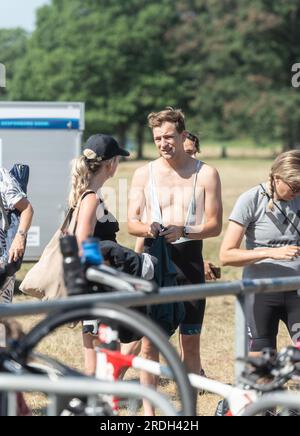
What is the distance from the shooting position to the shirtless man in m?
6.18

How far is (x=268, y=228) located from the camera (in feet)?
18.4

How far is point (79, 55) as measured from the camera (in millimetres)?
78188

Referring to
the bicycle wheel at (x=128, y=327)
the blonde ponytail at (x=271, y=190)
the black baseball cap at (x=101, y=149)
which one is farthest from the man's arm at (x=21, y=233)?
the bicycle wheel at (x=128, y=327)

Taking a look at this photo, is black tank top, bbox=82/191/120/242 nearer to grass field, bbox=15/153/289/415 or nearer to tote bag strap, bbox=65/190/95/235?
tote bag strap, bbox=65/190/95/235

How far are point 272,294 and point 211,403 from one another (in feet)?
4.17

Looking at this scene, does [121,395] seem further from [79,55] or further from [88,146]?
[79,55]

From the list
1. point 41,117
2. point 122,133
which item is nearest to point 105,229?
point 41,117

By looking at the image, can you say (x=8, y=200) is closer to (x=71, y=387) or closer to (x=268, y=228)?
(x=268, y=228)

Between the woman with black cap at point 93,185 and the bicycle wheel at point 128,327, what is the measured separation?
6.85ft

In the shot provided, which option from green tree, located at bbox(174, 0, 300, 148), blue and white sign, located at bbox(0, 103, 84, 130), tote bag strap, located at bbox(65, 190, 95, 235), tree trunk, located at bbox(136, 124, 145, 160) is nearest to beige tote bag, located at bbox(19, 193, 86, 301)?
tote bag strap, located at bbox(65, 190, 95, 235)

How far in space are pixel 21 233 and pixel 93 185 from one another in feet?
3.59

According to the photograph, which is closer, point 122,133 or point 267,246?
point 267,246

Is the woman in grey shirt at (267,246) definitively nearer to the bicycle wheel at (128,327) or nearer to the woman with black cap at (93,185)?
the woman with black cap at (93,185)
